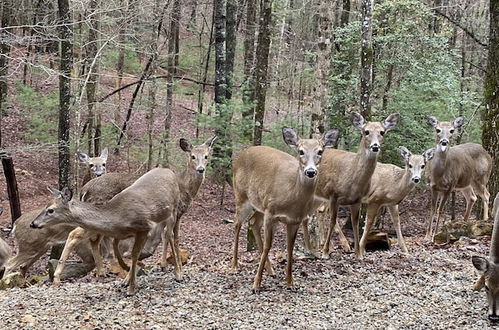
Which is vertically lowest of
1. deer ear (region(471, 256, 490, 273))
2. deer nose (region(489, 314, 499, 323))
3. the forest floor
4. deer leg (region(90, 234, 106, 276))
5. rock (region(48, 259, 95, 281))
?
rock (region(48, 259, 95, 281))

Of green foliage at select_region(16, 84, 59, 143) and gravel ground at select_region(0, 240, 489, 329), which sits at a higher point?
green foliage at select_region(16, 84, 59, 143)

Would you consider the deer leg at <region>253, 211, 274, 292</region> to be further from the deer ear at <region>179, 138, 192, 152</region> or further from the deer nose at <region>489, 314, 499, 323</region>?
the deer nose at <region>489, 314, 499, 323</region>

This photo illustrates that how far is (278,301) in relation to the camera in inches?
286

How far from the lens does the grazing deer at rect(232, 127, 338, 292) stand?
739 centimetres

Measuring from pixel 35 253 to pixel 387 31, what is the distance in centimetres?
1144

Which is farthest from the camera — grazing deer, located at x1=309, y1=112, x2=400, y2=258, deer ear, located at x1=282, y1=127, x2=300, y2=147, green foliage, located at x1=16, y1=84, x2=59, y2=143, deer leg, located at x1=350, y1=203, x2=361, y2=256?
green foliage, located at x1=16, y1=84, x2=59, y2=143

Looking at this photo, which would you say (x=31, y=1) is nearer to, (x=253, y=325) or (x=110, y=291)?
(x=110, y=291)

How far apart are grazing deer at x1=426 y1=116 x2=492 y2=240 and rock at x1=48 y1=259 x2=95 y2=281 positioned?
22.0 feet

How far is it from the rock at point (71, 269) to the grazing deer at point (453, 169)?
6.71 m

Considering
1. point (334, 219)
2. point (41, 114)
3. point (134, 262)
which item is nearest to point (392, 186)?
point (334, 219)

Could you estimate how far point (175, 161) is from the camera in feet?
59.6

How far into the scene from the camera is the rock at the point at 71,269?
31.5ft

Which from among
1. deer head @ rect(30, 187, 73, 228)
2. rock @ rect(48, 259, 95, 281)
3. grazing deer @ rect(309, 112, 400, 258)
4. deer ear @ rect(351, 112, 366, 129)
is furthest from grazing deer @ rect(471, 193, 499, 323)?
rock @ rect(48, 259, 95, 281)

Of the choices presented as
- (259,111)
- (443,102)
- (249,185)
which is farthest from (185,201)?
(443,102)
